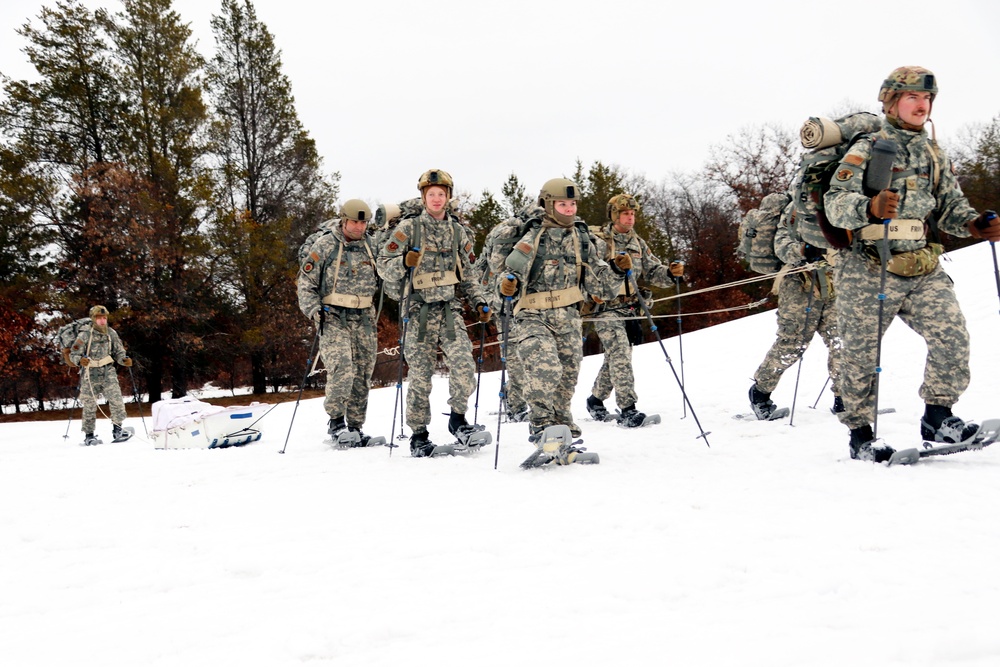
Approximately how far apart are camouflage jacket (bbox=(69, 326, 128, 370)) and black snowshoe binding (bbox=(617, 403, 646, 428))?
9.66 metres

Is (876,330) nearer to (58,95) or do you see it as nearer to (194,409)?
(194,409)

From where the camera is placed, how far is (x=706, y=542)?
3.57 metres

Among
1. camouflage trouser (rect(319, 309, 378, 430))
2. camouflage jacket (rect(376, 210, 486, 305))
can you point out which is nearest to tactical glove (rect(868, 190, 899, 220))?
camouflage jacket (rect(376, 210, 486, 305))

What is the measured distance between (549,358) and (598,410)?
3479mm

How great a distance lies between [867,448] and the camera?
5.14 meters

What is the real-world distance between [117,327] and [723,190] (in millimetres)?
35743

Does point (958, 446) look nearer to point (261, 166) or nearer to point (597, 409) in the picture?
point (597, 409)

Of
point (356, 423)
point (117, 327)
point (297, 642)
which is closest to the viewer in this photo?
point (297, 642)

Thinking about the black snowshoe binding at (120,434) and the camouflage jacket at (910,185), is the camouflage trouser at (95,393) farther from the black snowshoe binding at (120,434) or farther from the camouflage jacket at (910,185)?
the camouflage jacket at (910,185)

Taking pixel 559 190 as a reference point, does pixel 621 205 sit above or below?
above

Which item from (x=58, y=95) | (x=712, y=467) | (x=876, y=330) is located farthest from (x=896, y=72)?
(x=58, y=95)

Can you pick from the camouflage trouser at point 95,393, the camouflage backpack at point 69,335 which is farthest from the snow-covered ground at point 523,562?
the camouflage backpack at point 69,335

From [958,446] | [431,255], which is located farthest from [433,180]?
[958,446]

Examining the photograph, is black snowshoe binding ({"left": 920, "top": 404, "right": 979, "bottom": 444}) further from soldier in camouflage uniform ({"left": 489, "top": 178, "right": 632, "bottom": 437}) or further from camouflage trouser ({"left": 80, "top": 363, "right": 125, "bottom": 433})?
camouflage trouser ({"left": 80, "top": 363, "right": 125, "bottom": 433})
